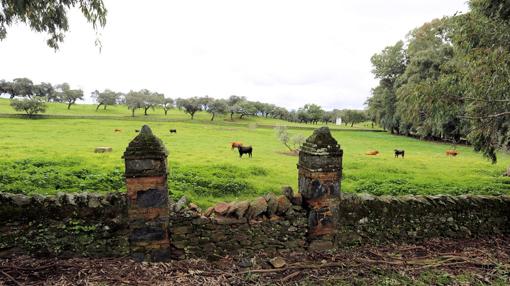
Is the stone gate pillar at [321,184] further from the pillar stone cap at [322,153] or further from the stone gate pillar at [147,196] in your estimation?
the stone gate pillar at [147,196]

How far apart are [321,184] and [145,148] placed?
3.28 m

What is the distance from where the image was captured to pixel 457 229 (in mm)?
7293

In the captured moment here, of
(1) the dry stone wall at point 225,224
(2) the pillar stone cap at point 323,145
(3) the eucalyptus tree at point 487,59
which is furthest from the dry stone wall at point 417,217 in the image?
(3) the eucalyptus tree at point 487,59

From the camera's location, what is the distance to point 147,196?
5430mm

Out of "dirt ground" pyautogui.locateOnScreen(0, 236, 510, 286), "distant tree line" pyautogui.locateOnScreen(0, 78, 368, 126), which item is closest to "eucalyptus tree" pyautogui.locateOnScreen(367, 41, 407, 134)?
"distant tree line" pyautogui.locateOnScreen(0, 78, 368, 126)

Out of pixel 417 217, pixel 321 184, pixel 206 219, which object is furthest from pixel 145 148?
pixel 417 217

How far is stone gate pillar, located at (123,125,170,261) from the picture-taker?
17.4ft

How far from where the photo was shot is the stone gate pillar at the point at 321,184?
6.09m

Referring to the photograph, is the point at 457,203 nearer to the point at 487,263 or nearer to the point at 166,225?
the point at 487,263

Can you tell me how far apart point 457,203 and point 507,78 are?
3.16 metres

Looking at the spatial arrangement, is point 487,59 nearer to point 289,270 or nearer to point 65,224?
point 289,270


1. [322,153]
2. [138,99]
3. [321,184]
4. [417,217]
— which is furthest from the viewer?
[138,99]

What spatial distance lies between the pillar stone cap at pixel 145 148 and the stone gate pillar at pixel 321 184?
8.96 feet

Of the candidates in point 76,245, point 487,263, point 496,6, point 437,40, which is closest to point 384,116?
point 437,40
